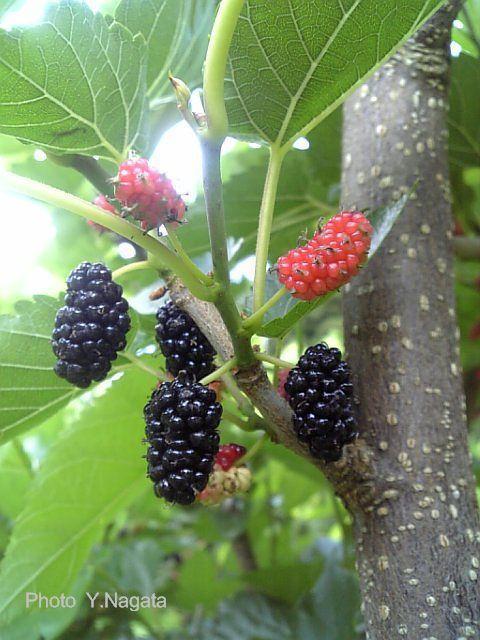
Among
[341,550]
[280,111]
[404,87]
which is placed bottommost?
[341,550]

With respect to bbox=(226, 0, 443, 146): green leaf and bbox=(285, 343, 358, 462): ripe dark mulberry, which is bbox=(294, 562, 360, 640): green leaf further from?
bbox=(226, 0, 443, 146): green leaf

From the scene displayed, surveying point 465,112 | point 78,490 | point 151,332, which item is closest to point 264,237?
point 151,332

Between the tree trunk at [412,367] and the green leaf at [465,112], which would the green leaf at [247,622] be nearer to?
the tree trunk at [412,367]

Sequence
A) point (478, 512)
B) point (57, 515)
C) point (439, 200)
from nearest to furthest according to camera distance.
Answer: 1. point (478, 512)
2. point (439, 200)
3. point (57, 515)

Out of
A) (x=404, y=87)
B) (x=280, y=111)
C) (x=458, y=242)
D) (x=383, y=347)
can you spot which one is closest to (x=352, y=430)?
(x=383, y=347)

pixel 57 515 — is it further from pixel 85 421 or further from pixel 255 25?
pixel 255 25

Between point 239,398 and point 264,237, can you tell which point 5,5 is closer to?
point 264,237
